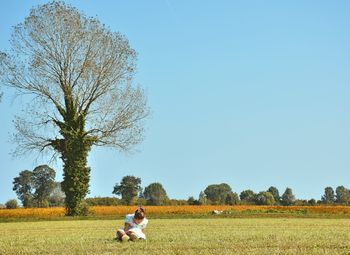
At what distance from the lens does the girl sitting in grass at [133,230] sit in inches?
634

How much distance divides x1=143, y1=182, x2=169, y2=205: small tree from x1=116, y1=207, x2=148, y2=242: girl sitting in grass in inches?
2309

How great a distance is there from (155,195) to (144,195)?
434cm

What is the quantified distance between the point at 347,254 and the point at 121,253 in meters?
4.75

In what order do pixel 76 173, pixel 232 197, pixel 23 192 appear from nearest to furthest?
1. pixel 76 173
2. pixel 232 197
3. pixel 23 192

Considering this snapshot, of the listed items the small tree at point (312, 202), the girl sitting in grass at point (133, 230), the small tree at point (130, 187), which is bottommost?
the girl sitting in grass at point (133, 230)

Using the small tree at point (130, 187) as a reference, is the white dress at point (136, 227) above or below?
below

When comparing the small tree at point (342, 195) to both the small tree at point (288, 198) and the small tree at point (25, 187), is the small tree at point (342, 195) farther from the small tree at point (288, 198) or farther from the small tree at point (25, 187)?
the small tree at point (25, 187)

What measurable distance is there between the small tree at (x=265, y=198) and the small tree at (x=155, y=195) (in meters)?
13.1

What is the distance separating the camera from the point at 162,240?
16.2 metres

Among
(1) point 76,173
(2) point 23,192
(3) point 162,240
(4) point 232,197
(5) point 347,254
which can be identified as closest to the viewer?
(5) point 347,254

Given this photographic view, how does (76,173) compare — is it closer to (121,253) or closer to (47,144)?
(47,144)

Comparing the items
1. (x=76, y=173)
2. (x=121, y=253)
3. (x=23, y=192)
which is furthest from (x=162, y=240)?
(x=23, y=192)

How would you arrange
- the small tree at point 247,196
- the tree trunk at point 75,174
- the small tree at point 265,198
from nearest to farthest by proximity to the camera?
1. the tree trunk at point 75,174
2. the small tree at point 265,198
3. the small tree at point 247,196

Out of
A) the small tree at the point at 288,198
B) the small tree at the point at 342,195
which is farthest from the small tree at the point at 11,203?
the small tree at the point at 342,195
